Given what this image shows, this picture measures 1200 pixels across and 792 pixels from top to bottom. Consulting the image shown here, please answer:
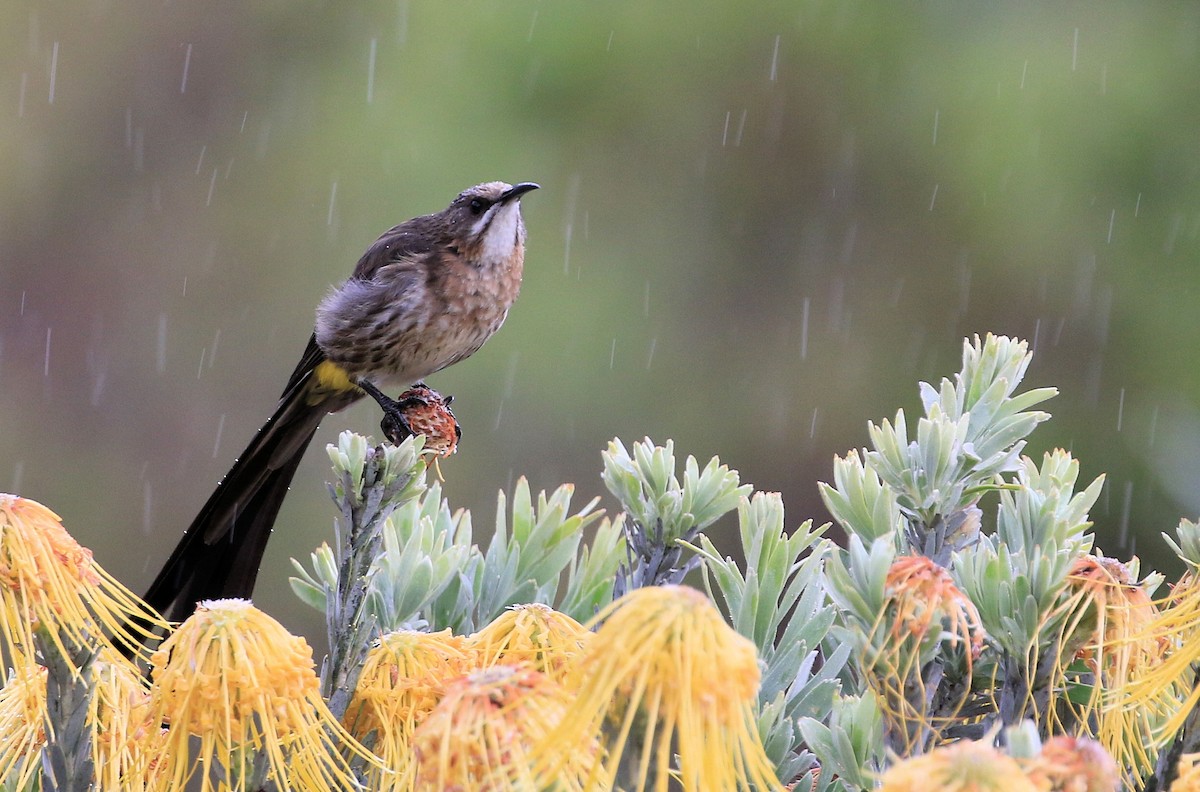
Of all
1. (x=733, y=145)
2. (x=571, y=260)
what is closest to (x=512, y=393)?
(x=571, y=260)

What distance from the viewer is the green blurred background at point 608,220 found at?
711 cm

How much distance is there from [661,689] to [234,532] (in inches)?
70.2

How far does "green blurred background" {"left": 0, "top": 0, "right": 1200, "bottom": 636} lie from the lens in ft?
23.3

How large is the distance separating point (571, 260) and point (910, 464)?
20.5ft

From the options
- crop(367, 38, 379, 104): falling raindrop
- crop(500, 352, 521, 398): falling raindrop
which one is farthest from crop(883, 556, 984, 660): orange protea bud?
crop(367, 38, 379, 104): falling raindrop

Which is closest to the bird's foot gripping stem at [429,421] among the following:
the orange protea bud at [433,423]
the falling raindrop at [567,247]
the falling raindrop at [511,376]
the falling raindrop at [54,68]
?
the orange protea bud at [433,423]

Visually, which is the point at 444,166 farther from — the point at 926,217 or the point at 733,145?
the point at 926,217

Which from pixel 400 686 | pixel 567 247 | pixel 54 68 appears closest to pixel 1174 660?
pixel 400 686

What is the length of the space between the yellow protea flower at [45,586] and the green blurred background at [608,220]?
235 inches

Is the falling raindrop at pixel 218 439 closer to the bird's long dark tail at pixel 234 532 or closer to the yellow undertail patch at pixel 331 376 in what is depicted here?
the yellow undertail patch at pixel 331 376

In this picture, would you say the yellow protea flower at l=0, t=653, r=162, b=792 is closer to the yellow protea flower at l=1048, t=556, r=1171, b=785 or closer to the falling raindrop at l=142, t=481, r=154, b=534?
the yellow protea flower at l=1048, t=556, r=1171, b=785

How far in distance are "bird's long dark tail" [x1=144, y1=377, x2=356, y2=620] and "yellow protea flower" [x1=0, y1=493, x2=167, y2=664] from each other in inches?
39.1

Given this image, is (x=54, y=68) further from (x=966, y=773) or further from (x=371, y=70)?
(x=966, y=773)

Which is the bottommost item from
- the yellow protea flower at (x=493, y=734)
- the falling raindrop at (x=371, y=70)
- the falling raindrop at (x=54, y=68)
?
the yellow protea flower at (x=493, y=734)
